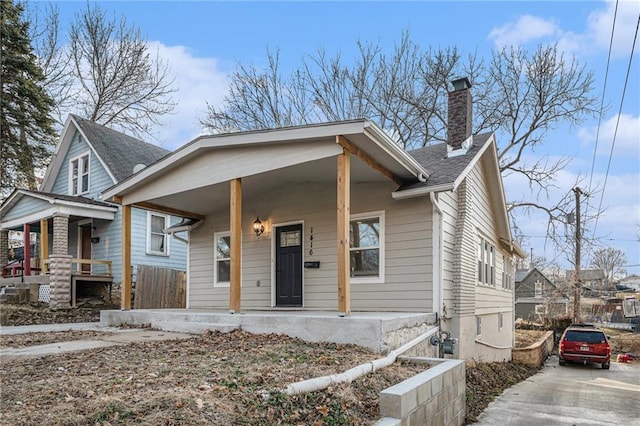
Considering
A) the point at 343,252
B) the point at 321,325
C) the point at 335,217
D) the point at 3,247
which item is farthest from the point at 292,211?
the point at 3,247

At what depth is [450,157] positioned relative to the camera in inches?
384

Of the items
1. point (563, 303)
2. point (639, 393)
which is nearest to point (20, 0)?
point (639, 393)

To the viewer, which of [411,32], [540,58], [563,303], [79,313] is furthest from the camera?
[563,303]

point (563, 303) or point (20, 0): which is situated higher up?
point (20, 0)

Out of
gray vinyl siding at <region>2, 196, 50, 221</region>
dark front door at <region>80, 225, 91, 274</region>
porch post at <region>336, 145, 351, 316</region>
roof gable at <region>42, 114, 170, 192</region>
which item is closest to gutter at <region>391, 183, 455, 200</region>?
porch post at <region>336, 145, 351, 316</region>

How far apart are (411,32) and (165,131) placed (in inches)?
508

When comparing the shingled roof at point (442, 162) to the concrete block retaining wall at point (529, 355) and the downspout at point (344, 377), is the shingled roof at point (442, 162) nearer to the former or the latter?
the downspout at point (344, 377)

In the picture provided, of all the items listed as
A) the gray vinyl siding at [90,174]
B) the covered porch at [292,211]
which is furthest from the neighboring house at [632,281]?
the gray vinyl siding at [90,174]

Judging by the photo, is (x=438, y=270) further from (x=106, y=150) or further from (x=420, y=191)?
(x=106, y=150)

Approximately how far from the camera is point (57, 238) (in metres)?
13.3

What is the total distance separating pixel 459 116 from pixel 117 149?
40.1 ft

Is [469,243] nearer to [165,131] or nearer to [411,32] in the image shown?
[411,32]

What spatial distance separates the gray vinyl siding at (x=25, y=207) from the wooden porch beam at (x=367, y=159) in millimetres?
11139

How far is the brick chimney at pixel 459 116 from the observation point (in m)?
10.0
